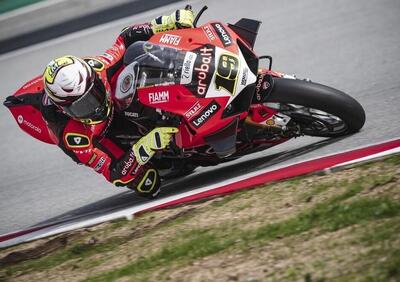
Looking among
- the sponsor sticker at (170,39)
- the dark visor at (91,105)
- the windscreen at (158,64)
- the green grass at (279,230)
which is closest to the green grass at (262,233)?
the green grass at (279,230)

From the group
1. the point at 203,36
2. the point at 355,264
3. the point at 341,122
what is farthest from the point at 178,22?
the point at 355,264

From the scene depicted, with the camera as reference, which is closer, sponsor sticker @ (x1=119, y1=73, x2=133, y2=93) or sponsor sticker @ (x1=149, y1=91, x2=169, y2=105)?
sponsor sticker @ (x1=149, y1=91, x2=169, y2=105)

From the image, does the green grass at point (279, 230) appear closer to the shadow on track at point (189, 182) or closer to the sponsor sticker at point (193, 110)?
the sponsor sticker at point (193, 110)

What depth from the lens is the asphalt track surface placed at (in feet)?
19.1

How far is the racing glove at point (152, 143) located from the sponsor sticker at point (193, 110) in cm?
25

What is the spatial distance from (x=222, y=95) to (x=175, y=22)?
1.18 meters

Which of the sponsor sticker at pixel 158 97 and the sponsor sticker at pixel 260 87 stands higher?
the sponsor sticker at pixel 158 97

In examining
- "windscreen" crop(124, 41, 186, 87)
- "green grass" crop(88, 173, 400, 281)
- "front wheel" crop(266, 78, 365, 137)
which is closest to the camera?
"green grass" crop(88, 173, 400, 281)

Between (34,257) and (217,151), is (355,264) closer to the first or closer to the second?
(217,151)

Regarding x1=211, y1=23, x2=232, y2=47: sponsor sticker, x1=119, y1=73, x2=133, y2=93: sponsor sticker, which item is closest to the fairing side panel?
x1=119, y1=73, x2=133, y2=93: sponsor sticker

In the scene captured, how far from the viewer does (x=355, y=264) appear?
3480mm

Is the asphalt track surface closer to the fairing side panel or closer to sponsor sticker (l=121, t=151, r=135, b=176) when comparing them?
sponsor sticker (l=121, t=151, r=135, b=176)

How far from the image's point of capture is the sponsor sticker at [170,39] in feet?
16.7

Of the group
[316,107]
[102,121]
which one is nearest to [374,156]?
[316,107]
